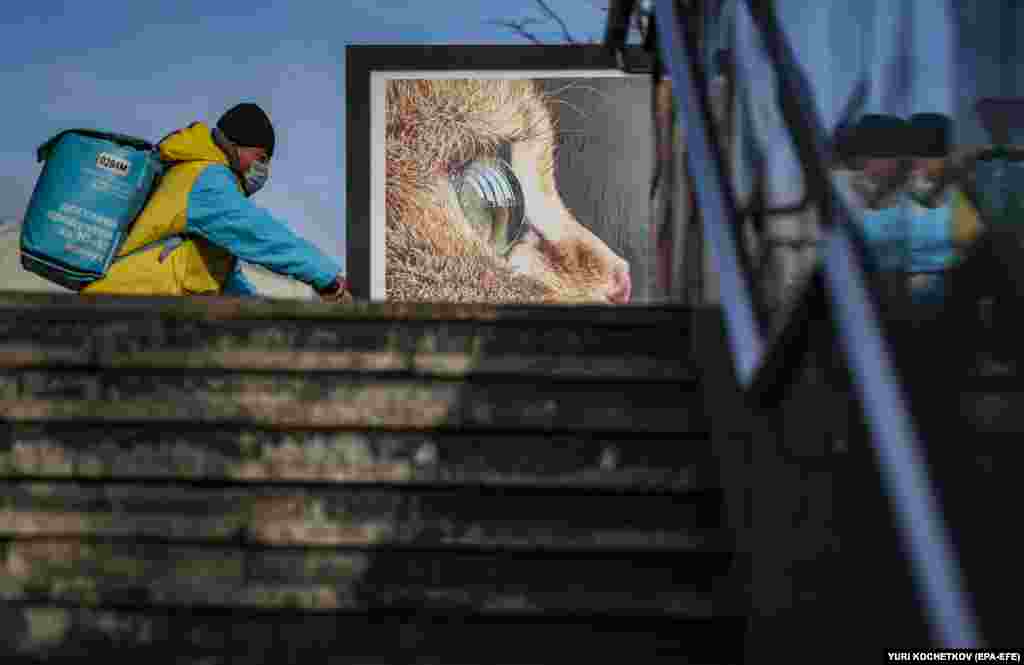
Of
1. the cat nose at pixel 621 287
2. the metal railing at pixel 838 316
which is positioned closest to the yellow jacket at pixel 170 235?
the metal railing at pixel 838 316

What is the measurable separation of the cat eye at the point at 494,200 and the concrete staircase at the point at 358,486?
4940 mm

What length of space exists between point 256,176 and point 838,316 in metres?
3.60

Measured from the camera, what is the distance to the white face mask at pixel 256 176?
4883 millimetres

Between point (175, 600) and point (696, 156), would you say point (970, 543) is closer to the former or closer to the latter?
point (696, 156)

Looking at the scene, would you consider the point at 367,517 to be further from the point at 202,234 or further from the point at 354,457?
the point at 202,234

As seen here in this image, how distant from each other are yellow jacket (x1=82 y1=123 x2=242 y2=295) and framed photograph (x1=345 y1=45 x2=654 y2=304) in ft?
10.6

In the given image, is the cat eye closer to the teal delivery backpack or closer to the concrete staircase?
the teal delivery backpack

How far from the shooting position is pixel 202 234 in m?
4.60

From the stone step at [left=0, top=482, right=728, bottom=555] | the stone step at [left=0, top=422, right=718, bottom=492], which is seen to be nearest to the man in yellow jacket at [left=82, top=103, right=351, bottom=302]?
the stone step at [left=0, top=422, right=718, bottom=492]

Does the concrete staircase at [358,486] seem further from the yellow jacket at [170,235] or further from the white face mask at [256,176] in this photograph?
the white face mask at [256,176]

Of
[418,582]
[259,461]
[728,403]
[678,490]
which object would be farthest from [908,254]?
[259,461]

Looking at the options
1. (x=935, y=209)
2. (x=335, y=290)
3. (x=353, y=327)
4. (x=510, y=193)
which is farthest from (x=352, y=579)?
(x=510, y=193)

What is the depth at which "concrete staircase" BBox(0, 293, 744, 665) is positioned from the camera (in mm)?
2475

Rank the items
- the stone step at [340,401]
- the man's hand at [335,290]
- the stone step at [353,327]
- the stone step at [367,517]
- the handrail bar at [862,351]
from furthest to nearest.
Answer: the man's hand at [335,290] < the stone step at [353,327] < the stone step at [340,401] < the stone step at [367,517] < the handrail bar at [862,351]
